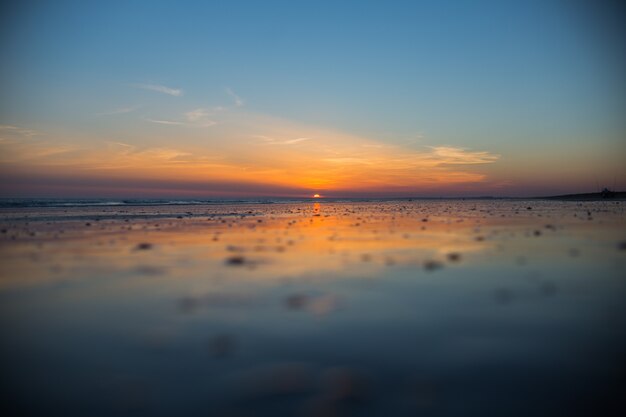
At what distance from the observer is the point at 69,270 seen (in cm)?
894

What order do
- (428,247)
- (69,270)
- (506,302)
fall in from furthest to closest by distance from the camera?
1. (428,247)
2. (69,270)
3. (506,302)

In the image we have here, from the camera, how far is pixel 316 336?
16.0 ft

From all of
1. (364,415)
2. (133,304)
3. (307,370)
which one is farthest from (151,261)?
(364,415)

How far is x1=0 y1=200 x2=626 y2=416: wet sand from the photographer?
345 cm

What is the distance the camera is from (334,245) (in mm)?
13047

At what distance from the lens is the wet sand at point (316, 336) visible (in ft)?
11.3

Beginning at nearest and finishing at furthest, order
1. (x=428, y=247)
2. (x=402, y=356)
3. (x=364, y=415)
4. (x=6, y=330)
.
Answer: (x=364, y=415), (x=402, y=356), (x=6, y=330), (x=428, y=247)

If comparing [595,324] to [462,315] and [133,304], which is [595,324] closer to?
[462,315]

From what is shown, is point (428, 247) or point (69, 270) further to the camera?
point (428, 247)

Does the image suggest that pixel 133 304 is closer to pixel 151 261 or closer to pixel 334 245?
pixel 151 261

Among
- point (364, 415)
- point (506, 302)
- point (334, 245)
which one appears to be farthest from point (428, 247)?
point (364, 415)

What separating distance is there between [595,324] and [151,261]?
9642 millimetres

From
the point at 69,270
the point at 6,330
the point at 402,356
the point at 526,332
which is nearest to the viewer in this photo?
the point at 402,356

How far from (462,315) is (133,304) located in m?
5.41
